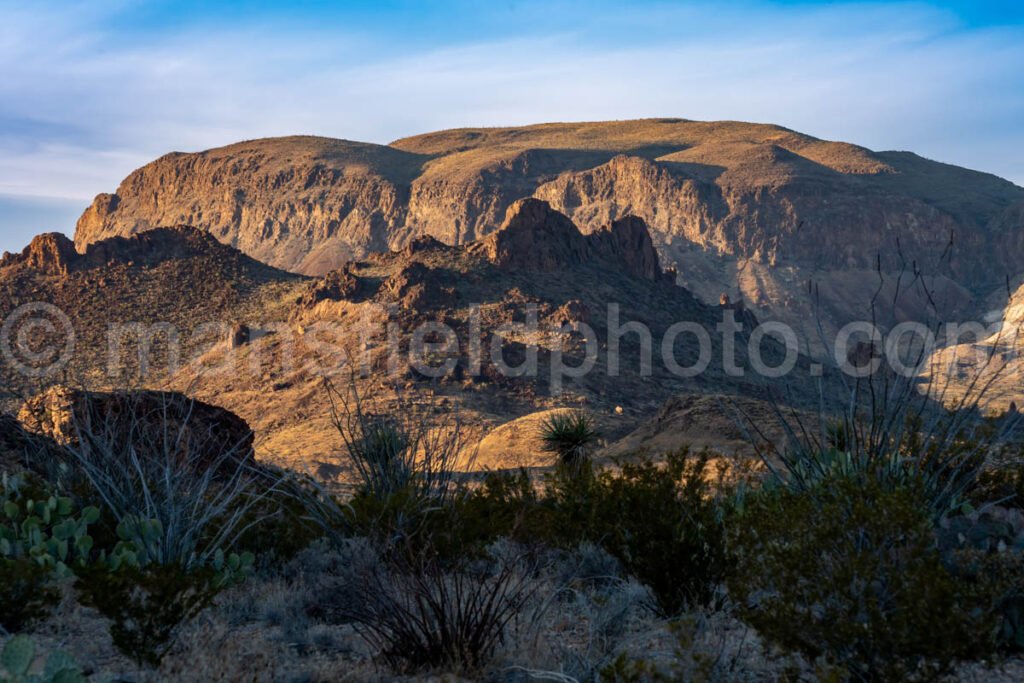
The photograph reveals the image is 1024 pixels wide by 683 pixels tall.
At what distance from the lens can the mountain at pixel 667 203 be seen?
12050cm

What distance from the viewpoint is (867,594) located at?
4734 millimetres

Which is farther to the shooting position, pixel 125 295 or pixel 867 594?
pixel 125 295

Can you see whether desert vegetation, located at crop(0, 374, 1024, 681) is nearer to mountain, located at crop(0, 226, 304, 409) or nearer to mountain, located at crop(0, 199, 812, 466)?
mountain, located at crop(0, 199, 812, 466)

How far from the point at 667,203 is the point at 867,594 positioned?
128m

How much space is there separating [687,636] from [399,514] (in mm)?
4401

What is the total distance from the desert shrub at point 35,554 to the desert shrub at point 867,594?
190 inches

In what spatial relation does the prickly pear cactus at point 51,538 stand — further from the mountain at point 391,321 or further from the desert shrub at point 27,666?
the mountain at point 391,321

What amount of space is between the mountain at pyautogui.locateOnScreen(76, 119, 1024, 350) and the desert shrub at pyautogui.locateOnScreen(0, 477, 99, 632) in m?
97.9

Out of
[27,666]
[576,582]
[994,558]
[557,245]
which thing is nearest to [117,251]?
[557,245]

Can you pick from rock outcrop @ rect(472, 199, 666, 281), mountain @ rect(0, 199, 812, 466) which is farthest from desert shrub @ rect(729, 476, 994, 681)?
rock outcrop @ rect(472, 199, 666, 281)

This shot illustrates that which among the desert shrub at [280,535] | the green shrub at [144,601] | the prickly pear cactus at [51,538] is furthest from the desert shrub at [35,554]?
the desert shrub at [280,535]

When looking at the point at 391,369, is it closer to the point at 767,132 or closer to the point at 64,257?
the point at 64,257

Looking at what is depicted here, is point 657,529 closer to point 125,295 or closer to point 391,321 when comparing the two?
point 391,321

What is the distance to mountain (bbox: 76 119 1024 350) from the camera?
395 ft
